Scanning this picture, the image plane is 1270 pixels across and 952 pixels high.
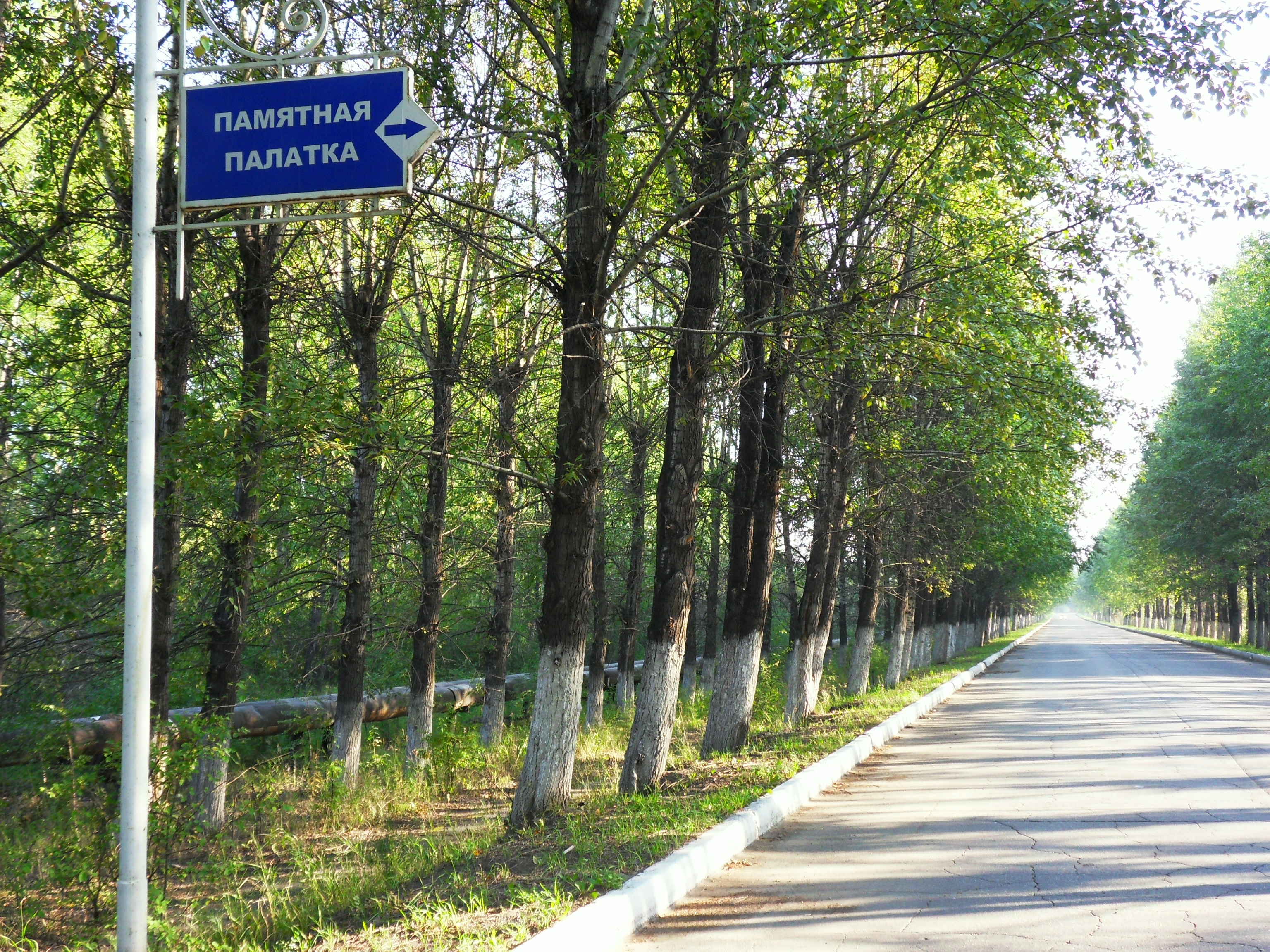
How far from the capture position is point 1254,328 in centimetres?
3362

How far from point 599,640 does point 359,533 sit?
8.78 metres

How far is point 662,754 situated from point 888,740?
15.4 feet

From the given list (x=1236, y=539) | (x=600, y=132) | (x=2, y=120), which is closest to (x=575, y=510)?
(x=600, y=132)

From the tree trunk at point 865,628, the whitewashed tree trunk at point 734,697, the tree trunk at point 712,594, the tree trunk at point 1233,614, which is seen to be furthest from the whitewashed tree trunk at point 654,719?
the tree trunk at point 1233,614

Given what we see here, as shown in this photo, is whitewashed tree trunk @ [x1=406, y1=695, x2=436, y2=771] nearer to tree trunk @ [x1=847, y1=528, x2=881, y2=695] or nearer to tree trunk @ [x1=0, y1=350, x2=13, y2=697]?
tree trunk @ [x1=0, y1=350, x2=13, y2=697]

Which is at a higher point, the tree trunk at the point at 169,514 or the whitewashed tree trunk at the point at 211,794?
the tree trunk at the point at 169,514

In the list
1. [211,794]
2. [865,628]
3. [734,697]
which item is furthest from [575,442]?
[865,628]

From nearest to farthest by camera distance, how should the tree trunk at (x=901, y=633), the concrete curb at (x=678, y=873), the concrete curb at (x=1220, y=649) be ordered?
the concrete curb at (x=678, y=873), the tree trunk at (x=901, y=633), the concrete curb at (x=1220, y=649)

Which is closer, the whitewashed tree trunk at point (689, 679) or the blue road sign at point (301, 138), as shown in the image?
the blue road sign at point (301, 138)

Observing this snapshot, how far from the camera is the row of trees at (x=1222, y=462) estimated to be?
3525 cm

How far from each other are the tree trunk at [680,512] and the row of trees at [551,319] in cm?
4

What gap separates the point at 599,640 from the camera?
20547 millimetres

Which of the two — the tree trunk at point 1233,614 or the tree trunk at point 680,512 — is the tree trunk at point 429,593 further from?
the tree trunk at point 1233,614

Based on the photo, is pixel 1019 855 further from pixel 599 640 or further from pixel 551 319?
pixel 599 640
